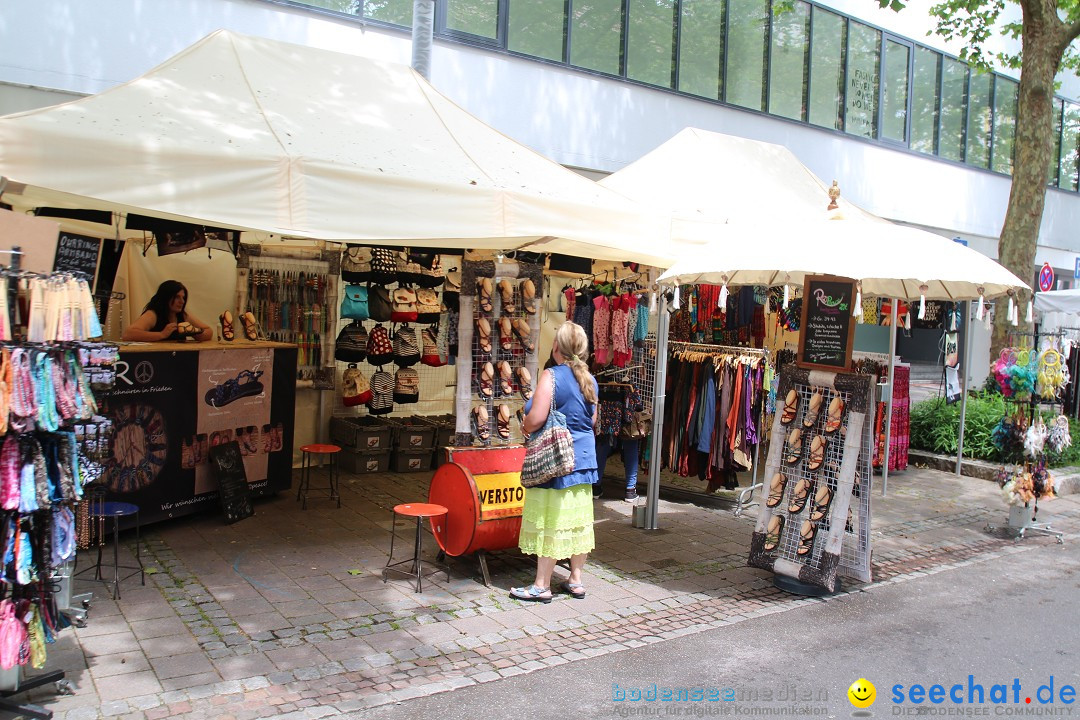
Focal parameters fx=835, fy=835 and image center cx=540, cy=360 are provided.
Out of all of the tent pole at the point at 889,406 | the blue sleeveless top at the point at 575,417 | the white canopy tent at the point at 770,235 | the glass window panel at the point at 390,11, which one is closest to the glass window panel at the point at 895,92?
the white canopy tent at the point at 770,235

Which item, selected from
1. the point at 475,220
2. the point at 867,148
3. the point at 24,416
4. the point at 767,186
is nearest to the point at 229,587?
the point at 24,416

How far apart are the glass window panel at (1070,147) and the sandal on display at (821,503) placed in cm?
1870

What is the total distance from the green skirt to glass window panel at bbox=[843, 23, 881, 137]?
1210 centimetres

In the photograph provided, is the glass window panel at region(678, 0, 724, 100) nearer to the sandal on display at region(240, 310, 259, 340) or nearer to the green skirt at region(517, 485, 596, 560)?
the sandal on display at region(240, 310, 259, 340)

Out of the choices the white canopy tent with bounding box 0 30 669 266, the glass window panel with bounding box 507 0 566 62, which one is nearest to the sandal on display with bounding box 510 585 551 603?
the white canopy tent with bounding box 0 30 669 266

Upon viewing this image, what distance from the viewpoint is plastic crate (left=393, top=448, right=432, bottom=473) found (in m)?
9.01

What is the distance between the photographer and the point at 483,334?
6.10 m

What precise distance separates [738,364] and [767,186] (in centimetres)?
214

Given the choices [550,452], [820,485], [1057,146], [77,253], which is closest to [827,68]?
[1057,146]

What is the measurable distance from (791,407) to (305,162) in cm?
374

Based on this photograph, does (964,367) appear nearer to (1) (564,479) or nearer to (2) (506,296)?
(2) (506,296)

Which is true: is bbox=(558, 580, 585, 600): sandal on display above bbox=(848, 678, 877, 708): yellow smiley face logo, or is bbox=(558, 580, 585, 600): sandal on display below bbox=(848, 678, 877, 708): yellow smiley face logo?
above

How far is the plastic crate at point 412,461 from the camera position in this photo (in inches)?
355

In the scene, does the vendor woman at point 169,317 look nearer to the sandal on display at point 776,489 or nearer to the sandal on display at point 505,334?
the sandal on display at point 505,334
